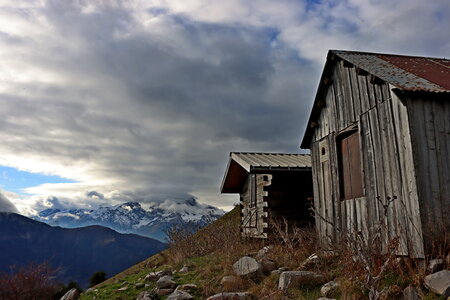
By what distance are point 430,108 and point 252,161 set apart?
7.77 meters

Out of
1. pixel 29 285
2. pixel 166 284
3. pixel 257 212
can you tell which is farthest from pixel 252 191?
pixel 29 285

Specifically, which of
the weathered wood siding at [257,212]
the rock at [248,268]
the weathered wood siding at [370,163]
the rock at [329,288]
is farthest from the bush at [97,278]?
the rock at [329,288]

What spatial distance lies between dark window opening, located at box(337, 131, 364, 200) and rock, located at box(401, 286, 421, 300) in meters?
3.45

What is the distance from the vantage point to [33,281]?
67.6 feet

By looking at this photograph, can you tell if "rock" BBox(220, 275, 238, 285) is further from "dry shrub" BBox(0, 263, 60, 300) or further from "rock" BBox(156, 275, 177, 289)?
"dry shrub" BBox(0, 263, 60, 300)

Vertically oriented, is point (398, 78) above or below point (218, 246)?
above

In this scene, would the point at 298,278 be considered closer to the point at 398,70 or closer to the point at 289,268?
the point at 289,268

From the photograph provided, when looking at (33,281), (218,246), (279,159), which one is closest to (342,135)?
(279,159)

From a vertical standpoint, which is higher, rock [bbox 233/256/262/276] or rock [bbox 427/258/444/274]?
rock [bbox 427/258/444/274]

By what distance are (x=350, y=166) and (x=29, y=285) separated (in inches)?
708

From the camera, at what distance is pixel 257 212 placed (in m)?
16.5

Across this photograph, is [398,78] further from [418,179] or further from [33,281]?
[33,281]

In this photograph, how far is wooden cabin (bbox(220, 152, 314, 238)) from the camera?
1473 centimetres

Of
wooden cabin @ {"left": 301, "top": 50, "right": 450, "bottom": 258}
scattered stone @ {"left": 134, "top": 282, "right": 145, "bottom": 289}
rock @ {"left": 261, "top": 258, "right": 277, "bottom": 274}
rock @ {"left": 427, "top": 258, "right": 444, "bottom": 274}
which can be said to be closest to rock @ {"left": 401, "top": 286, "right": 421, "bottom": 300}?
rock @ {"left": 427, "top": 258, "right": 444, "bottom": 274}
